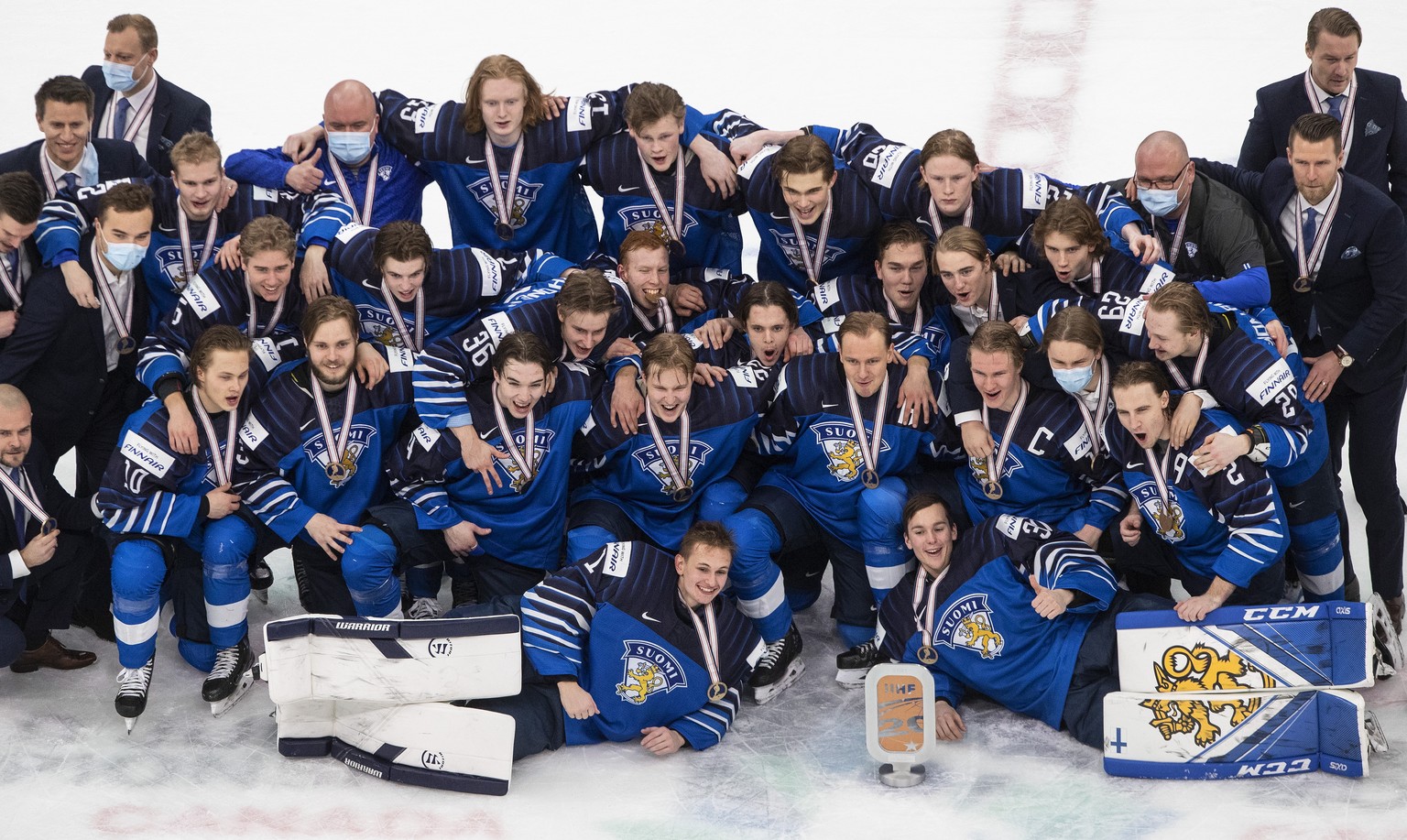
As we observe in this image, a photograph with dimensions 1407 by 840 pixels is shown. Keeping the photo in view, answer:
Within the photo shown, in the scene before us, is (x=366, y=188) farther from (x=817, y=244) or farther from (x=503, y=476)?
(x=817, y=244)

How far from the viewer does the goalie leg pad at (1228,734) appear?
437 centimetres

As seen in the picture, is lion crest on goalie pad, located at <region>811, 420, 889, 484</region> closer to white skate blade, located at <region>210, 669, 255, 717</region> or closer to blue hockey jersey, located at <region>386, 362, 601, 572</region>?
blue hockey jersey, located at <region>386, 362, 601, 572</region>

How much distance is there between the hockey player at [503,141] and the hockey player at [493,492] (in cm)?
74

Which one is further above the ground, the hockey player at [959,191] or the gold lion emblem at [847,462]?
the hockey player at [959,191]

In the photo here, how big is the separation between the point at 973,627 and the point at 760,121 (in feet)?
A: 13.5

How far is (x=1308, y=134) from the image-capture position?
476cm

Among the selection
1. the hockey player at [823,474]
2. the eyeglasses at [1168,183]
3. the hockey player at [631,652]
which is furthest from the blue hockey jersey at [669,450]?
the eyeglasses at [1168,183]

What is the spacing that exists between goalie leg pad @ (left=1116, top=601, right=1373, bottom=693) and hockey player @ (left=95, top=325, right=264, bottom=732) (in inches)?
100

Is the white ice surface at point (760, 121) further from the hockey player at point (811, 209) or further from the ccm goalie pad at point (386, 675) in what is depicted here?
the hockey player at point (811, 209)

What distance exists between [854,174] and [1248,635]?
6.32 feet

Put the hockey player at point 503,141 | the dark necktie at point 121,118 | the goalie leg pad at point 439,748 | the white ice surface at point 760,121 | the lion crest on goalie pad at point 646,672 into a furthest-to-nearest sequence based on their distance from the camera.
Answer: the dark necktie at point 121,118 < the hockey player at point 503,141 < the lion crest on goalie pad at point 646,672 < the goalie leg pad at point 439,748 < the white ice surface at point 760,121

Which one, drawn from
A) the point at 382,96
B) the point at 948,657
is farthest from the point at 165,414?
the point at 948,657

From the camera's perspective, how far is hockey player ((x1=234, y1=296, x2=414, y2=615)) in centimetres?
482

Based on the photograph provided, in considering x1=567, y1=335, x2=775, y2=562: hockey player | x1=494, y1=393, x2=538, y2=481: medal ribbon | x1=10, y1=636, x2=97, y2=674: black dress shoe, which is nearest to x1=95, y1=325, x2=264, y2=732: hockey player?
x1=10, y1=636, x2=97, y2=674: black dress shoe
